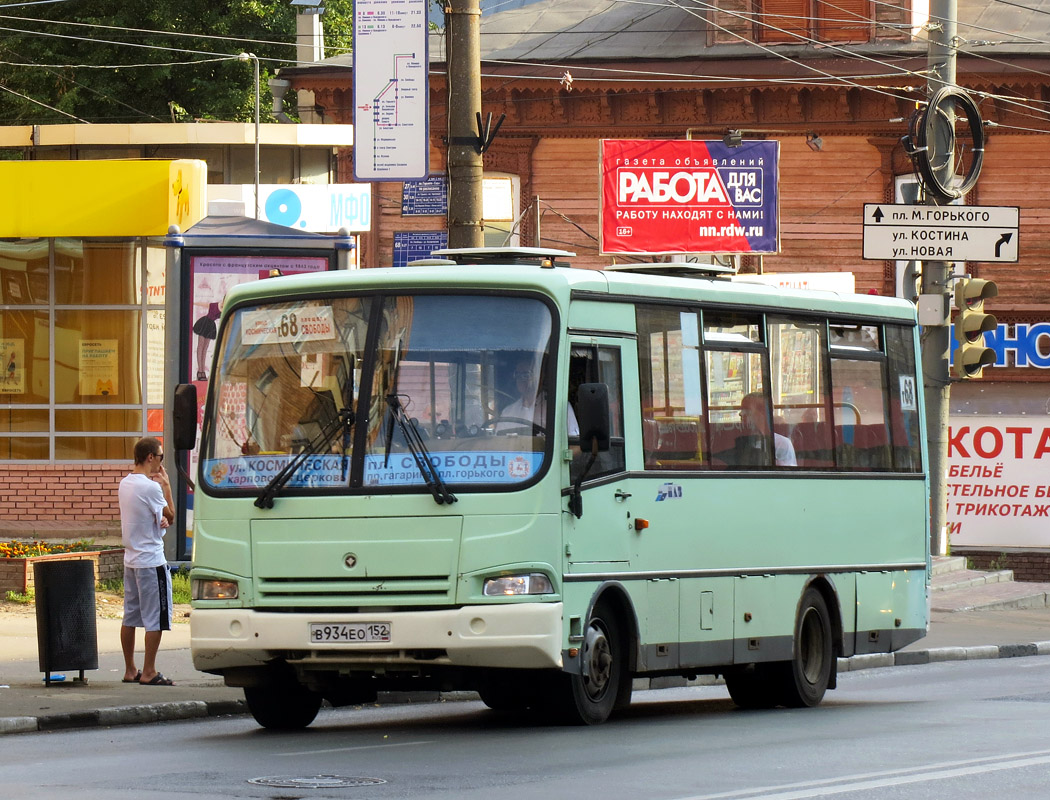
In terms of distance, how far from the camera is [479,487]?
441 inches

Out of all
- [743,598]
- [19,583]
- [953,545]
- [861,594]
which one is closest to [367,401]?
[743,598]

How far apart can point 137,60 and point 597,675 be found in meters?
39.7

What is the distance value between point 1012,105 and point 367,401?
25.0 meters

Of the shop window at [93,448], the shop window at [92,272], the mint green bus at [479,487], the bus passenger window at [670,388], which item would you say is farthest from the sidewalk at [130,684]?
the shop window at [92,272]

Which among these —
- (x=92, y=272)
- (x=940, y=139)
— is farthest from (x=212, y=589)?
(x=92, y=272)

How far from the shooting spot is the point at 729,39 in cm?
3497

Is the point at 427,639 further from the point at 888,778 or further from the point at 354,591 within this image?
the point at 888,778

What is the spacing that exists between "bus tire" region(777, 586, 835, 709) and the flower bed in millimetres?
8099

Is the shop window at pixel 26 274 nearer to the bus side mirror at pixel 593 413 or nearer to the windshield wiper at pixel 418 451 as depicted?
the windshield wiper at pixel 418 451

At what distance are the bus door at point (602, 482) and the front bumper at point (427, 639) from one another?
0.53 metres

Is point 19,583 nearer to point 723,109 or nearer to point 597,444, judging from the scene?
point 597,444

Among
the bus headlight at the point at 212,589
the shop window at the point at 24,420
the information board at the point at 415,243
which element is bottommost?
the bus headlight at the point at 212,589

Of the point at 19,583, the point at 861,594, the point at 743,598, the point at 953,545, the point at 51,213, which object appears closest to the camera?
the point at 743,598

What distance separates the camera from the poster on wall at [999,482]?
33.6m
